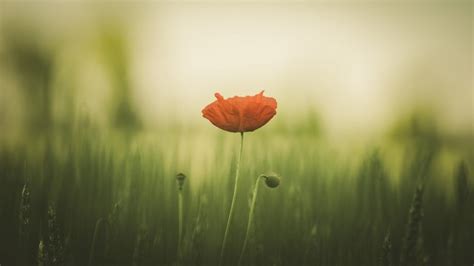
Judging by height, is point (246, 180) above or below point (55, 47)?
below

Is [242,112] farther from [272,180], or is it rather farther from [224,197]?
[224,197]

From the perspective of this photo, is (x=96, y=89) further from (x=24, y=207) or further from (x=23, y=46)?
(x=24, y=207)

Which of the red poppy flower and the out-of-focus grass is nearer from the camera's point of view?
the red poppy flower

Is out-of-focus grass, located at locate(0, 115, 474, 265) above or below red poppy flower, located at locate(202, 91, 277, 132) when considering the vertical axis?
below

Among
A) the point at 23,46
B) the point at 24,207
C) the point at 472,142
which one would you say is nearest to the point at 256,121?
the point at 24,207

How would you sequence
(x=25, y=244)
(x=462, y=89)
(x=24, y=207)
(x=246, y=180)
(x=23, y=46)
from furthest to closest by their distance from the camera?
(x=23, y=46) < (x=462, y=89) < (x=246, y=180) < (x=25, y=244) < (x=24, y=207)

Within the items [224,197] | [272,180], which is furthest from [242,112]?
[224,197]

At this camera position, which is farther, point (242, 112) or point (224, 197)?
Answer: point (224, 197)
